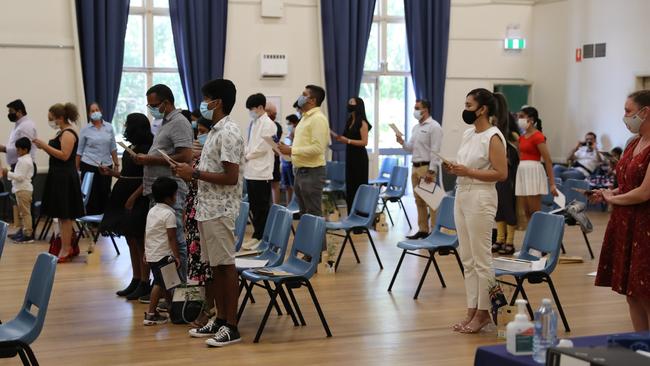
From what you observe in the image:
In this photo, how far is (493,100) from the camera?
16.5ft

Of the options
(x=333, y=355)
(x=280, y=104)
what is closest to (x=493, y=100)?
(x=333, y=355)

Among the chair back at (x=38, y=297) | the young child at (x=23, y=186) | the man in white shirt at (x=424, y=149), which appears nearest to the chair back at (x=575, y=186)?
the man in white shirt at (x=424, y=149)

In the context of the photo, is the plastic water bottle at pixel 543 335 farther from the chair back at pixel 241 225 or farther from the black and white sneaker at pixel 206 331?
the chair back at pixel 241 225

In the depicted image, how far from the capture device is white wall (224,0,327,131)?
12.0m

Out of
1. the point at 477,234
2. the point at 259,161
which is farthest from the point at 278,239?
the point at 259,161

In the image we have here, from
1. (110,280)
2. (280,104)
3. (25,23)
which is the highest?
(25,23)

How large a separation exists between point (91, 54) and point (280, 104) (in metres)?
2.73

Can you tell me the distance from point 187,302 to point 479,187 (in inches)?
79.0

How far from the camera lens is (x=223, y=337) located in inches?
194

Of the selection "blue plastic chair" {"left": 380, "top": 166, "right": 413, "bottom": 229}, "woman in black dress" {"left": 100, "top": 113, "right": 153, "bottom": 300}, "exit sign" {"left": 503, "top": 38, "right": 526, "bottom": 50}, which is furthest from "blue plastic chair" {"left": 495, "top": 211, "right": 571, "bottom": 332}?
"exit sign" {"left": 503, "top": 38, "right": 526, "bottom": 50}

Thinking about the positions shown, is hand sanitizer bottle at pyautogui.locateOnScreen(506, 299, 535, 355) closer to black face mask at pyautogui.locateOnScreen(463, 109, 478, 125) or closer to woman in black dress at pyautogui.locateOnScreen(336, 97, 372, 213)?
black face mask at pyautogui.locateOnScreen(463, 109, 478, 125)

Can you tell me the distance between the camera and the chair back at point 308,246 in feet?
16.8

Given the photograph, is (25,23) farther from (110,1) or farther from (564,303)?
(564,303)

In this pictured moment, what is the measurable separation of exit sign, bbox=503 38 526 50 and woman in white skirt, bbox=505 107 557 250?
217 inches
